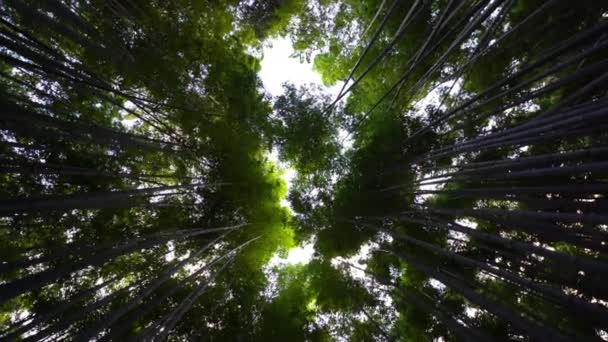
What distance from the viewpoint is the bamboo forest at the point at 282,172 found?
16.1 ft

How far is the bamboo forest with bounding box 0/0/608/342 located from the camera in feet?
16.1

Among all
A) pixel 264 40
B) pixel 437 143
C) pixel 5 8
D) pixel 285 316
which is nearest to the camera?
pixel 5 8

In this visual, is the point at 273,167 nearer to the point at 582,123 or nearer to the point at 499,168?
the point at 499,168

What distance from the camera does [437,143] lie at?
A: 636 centimetres

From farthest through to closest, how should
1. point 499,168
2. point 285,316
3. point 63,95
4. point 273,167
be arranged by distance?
point 273,167 < point 285,316 < point 63,95 < point 499,168

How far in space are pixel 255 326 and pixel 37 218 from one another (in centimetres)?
447

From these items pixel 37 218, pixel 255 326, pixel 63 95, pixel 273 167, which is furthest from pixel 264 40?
pixel 255 326

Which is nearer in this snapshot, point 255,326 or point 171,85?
point 171,85

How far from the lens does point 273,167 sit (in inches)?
315

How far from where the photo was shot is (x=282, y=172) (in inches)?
333

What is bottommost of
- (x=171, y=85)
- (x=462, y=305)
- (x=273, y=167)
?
(x=462, y=305)

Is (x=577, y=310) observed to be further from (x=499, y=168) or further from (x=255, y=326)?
(x=255, y=326)

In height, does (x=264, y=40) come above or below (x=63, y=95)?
above

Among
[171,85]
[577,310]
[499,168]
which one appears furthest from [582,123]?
[171,85]
